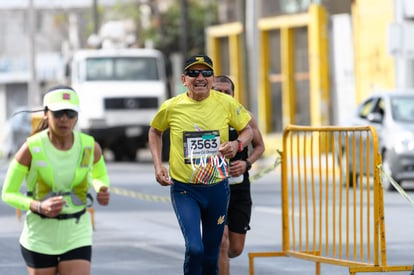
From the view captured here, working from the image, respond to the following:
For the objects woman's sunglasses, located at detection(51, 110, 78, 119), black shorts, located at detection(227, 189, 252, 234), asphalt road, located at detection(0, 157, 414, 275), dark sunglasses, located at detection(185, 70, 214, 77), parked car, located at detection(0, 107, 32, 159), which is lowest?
parked car, located at detection(0, 107, 32, 159)

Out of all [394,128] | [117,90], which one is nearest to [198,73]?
[394,128]

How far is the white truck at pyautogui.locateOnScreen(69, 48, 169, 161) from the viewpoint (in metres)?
33.6

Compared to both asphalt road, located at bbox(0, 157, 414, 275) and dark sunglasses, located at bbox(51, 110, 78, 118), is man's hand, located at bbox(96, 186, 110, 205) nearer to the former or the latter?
dark sunglasses, located at bbox(51, 110, 78, 118)

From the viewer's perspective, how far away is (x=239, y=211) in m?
10.2

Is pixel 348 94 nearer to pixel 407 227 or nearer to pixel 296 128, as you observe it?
pixel 407 227

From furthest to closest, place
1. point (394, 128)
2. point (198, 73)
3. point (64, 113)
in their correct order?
point (394, 128) → point (198, 73) → point (64, 113)

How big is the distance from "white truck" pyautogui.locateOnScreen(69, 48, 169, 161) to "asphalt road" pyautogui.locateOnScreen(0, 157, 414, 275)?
10.6 meters

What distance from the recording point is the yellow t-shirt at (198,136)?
29.8 feet

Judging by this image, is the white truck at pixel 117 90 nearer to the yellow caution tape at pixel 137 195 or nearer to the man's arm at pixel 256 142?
the yellow caution tape at pixel 137 195

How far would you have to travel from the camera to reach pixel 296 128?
452 inches

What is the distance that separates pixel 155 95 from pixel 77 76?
2.02 m

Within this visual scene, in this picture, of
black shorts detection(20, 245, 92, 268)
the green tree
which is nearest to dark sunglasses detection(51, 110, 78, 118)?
black shorts detection(20, 245, 92, 268)

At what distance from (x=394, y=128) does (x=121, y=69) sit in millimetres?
14100

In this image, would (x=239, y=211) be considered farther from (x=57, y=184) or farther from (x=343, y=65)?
(x=343, y=65)
